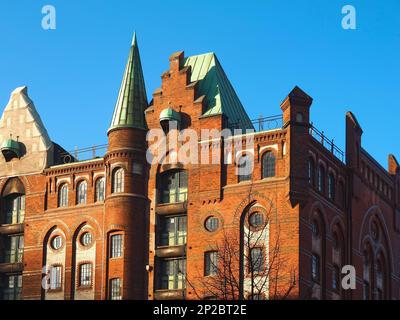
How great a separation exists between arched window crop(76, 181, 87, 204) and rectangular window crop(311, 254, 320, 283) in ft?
57.1

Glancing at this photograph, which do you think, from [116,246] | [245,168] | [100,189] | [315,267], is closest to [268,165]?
[245,168]

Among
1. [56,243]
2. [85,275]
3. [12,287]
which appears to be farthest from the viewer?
[12,287]

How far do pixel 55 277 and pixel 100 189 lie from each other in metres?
6.97

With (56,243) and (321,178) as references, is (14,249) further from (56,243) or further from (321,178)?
(321,178)

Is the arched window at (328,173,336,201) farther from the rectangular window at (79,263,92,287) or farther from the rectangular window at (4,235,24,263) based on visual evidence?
the rectangular window at (4,235,24,263)

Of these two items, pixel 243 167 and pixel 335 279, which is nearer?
pixel 243 167

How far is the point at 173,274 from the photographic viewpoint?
69.6m

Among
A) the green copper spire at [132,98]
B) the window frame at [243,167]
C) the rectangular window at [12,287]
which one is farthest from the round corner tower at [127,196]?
the rectangular window at [12,287]

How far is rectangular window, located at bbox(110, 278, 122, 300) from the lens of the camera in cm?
6981

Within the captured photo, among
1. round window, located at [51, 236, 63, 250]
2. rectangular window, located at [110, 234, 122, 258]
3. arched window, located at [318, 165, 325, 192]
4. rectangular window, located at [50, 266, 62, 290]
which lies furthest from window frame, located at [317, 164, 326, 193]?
rectangular window, located at [50, 266, 62, 290]

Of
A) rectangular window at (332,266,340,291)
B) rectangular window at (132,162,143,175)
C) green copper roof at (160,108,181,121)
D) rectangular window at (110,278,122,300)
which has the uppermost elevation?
green copper roof at (160,108,181,121)

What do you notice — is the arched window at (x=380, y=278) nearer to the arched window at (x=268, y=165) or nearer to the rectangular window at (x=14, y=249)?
the arched window at (x=268, y=165)

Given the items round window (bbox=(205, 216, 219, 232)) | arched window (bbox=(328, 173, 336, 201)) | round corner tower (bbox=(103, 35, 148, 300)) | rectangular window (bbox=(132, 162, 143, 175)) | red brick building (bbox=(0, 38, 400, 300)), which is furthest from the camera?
rectangular window (bbox=(132, 162, 143, 175))
